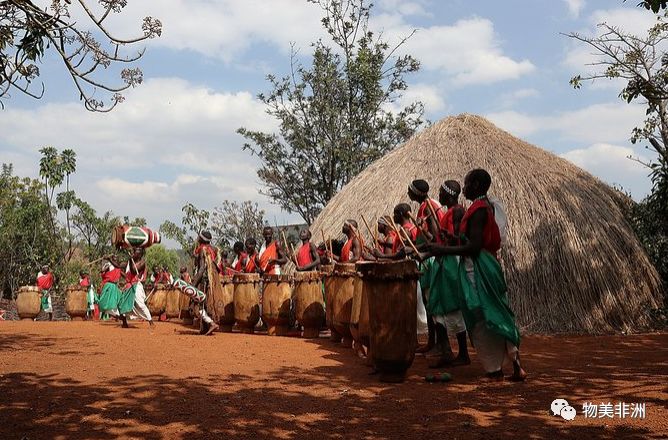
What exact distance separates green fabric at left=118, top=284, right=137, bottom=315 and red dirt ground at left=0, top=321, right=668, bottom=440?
12.8 feet

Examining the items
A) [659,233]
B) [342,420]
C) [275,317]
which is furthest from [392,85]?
[342,420]

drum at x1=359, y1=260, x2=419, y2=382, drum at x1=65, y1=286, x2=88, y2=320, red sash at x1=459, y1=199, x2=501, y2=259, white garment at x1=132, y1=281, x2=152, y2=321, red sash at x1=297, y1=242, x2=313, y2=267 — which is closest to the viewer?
drum at x1=359, y1=260, x2=419, y2=382

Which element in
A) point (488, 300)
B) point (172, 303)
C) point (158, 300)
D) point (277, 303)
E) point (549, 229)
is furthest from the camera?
point (158, 300)

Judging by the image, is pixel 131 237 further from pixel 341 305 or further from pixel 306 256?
pixel 341 305

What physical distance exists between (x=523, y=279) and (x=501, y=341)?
17.7ft

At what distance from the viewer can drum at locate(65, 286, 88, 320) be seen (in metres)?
16.4

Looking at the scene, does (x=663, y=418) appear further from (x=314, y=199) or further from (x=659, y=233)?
(x=314, y=199)

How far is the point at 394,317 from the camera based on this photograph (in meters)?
5.66

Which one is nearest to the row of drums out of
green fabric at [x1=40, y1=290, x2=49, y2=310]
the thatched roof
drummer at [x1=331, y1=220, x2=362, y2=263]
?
drummer at [x1=331, y1=220, x2=362, y2=263]

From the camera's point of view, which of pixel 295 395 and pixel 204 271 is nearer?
pixel 295 395

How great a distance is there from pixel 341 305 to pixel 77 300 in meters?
10.5

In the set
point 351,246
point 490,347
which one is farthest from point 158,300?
point 490,347

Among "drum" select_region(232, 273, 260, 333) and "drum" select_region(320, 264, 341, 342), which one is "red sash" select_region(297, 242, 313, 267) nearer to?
"drum" select_region(232, 273, 260, 333)

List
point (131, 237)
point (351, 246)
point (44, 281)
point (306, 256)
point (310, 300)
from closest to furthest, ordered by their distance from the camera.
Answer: point (351, 246) → point (310, 300) → point (306, 256) → point (131, 237) → point (44, 281)
